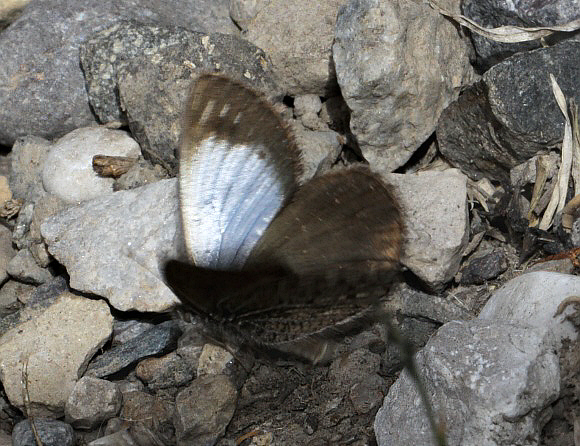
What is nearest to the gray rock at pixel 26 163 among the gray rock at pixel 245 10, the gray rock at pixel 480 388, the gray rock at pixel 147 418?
the gray rock at pixel 245 10

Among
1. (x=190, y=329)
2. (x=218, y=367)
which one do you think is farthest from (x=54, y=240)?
(x=218, y=367)

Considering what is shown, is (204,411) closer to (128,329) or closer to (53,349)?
(128,329)

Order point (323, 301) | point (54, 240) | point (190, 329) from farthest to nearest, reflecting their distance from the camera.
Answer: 1. point (54, 240)
2. point (190, 329)
3. point (323, 301)

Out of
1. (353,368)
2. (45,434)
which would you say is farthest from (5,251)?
(353,368)

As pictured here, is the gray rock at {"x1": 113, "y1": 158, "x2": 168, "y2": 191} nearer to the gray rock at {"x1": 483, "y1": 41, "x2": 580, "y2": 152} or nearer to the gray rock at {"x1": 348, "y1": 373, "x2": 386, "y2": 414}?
the gray rock at {"x1": 348, "y1": 373, "x2": 386, "y2": 414}

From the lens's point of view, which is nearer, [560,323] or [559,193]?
[560,323]

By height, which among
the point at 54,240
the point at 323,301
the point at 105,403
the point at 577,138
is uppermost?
the point at 577,138

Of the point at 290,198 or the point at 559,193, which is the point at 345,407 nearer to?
the point at 290,198

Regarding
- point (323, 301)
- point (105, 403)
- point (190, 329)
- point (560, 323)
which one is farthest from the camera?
point (190, 329)
